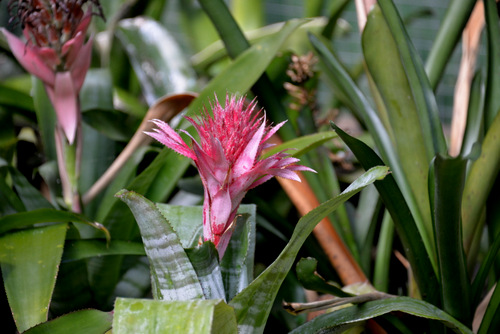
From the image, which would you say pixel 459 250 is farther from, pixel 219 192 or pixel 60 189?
pixel 60 189

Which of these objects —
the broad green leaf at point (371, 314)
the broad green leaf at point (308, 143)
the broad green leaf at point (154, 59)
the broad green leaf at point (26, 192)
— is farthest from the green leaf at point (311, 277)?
the broad green leaf at point (154, 59)

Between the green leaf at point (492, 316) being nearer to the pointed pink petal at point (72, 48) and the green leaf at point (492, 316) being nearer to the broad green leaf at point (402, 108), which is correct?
the broad green leaf at point (402, 108)

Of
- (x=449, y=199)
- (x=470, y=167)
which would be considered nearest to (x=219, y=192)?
(x=449, y=199)

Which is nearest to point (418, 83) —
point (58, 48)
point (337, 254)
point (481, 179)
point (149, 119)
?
point (481, 179)

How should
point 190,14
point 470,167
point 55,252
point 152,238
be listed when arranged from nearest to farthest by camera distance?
point 152,238, point 55,252, point 470,167, point 190,14

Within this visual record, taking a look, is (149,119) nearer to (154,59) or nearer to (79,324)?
(79,324)
